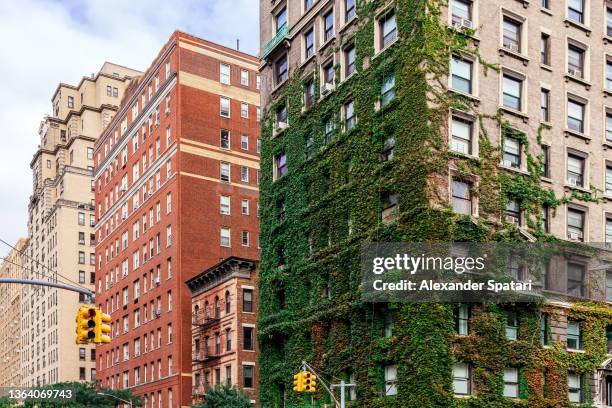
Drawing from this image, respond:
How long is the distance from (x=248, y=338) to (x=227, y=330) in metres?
2.06

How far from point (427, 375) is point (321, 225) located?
1424 centimetres

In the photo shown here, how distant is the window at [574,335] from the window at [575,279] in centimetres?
175

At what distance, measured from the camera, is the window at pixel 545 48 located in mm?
52844

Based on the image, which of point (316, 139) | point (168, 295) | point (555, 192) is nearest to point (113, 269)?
point (168, 295)

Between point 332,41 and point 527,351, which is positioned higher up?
point 332,41

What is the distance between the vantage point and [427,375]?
44.3 metres

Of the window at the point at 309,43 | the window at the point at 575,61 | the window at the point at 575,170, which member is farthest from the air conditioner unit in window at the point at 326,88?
the window at the point at 575,170

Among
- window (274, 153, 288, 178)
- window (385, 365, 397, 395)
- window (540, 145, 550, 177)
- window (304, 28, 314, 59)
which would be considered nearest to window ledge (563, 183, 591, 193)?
window (540, 145, 550, 177)

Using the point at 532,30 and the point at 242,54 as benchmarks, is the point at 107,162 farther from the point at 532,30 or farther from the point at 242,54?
the point at 532,30

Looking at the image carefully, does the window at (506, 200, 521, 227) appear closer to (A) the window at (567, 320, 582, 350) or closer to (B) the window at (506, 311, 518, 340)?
(B) the window at (506, 311, 518, 340)

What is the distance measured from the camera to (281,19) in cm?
6519

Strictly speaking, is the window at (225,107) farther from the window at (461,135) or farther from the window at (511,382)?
the window at (511,382)

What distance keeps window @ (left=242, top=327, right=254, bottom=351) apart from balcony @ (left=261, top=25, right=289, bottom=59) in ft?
75.2

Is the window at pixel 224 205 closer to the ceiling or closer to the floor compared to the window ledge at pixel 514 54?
closer to the floor
